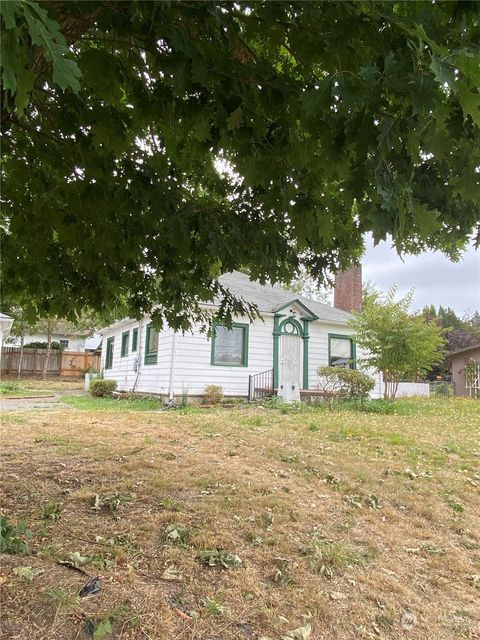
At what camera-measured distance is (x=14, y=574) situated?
2.28 meters

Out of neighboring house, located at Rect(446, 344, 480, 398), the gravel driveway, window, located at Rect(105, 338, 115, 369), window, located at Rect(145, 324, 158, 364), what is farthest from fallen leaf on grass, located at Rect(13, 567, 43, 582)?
neighboring house, located at Rect(446, 344, 480, 398)

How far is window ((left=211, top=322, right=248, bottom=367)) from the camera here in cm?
1261

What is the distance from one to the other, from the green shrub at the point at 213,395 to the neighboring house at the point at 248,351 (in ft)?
0.89

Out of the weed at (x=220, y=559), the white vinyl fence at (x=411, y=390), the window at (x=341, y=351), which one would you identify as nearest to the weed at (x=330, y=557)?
the weed at (x=220, y=559)

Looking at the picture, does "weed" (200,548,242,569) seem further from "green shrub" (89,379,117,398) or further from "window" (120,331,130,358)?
"window" (120,331,130,358)

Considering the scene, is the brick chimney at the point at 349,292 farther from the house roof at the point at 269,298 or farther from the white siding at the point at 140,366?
the white siding at the point at 140,366

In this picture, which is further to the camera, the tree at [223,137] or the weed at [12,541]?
the weed at [12,541]

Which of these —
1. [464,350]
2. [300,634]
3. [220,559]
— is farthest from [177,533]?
[464,350]

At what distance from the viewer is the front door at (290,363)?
43.2 feet

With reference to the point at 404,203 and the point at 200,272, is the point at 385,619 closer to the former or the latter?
the point at 404,203

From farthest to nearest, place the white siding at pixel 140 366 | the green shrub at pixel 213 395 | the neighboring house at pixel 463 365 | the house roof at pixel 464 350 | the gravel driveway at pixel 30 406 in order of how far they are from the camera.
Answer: the house roof at pixel 464 350
the neighboring house at pixel 463 365
the white siding at pixel 140 366
the green shrub at pixel 213 395
the gravel driveway at pixel 30 406

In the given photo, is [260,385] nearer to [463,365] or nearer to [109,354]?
[109,354]

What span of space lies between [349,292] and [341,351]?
4.01 metres

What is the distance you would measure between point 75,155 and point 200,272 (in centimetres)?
149
